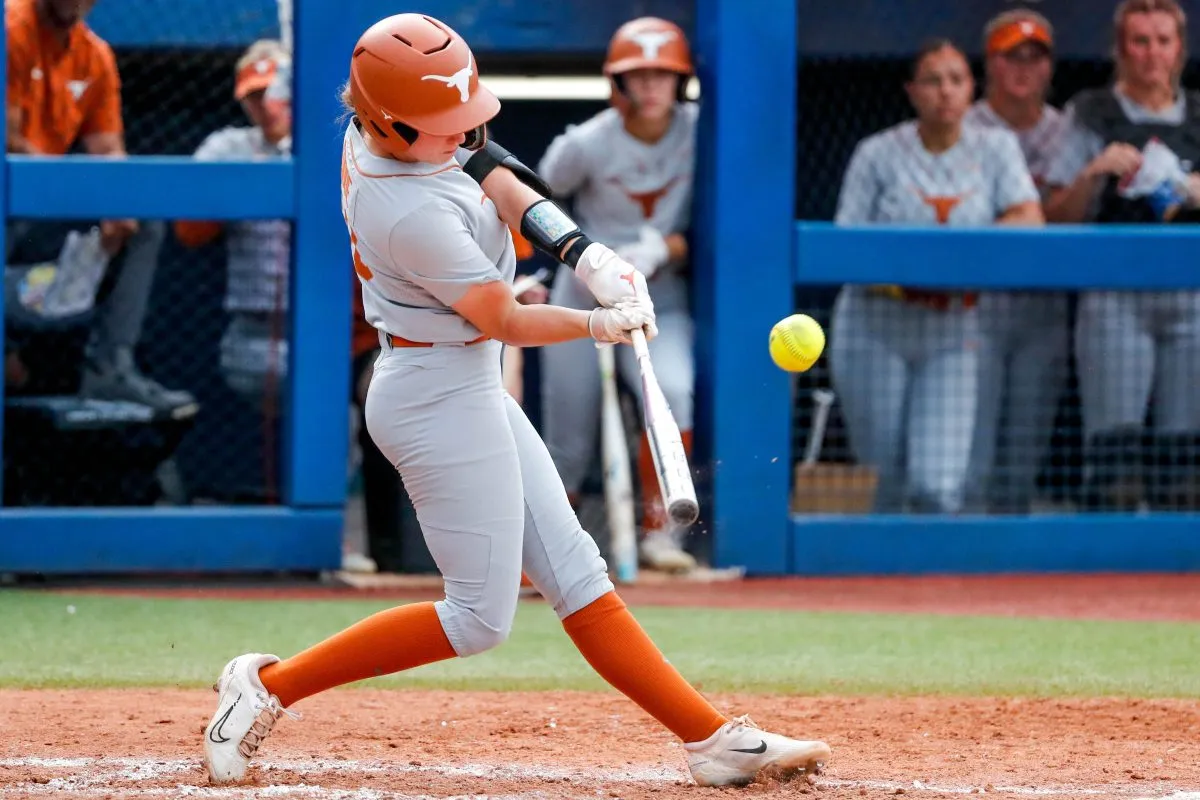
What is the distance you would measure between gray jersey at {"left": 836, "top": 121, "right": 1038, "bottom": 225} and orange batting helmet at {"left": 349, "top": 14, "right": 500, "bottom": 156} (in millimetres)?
3865

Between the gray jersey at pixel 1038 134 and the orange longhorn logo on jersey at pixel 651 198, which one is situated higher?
the gray jersey at pixel 1038 134

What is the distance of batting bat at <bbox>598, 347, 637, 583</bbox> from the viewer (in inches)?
259

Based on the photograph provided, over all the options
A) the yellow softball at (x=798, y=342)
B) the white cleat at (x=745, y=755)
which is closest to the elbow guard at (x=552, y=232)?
the yellow softball at (x=798, y=342)

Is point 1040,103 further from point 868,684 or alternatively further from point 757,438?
point 868,684

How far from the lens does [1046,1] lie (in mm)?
7703

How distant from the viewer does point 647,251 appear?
21.8 ft

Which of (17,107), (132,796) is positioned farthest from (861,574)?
(132,796)

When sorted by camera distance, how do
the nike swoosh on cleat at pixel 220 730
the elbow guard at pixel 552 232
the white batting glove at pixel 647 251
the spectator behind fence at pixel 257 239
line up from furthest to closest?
the spectator behind fence at pixel 257 239, the white batting glove at pixel 647 251, the nike swoosh on cleat at pixel 220 730, the elbow guard at pixel 552 232

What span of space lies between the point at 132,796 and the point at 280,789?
28 cm

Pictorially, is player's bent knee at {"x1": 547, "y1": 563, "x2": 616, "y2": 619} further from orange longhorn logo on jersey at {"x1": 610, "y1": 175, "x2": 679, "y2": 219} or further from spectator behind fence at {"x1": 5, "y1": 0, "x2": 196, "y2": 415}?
orange longhorn logo on jersey at {"x1": 610, "y1": 175, "x2": 679, "y2": 219}

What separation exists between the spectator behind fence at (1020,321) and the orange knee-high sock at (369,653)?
398cm

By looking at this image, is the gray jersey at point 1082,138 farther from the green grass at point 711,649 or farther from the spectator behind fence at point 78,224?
the spectator behind fence at point 78,224

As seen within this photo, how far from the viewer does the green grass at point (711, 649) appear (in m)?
4.71

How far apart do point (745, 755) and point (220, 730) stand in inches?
40.8
